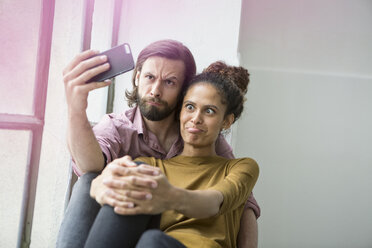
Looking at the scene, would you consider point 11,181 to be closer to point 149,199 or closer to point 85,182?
point 85,182

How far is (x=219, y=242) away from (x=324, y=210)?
3.79 ft

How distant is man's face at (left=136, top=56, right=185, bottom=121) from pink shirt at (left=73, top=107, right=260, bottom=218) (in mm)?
71

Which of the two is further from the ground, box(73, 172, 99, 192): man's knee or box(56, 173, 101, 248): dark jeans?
box(73, 172, 99, 192): man's knee

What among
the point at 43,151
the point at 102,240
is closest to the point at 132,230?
the point at 102,240

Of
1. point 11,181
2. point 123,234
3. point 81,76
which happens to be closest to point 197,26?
point 81,76

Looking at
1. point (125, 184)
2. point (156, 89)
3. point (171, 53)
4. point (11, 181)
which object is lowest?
point (11, 181)

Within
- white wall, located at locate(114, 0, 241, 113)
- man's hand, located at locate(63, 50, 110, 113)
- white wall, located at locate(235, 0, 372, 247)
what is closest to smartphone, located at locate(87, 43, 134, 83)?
man's hand, located at locate(63, 50, 110, 113)

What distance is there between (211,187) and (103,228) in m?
0.33

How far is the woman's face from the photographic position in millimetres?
1206

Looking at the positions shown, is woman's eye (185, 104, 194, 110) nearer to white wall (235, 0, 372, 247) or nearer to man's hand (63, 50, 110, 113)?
man's hand (63, 50, 110, 113)

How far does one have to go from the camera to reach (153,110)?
4.27 feet

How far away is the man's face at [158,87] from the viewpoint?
1.30 meters

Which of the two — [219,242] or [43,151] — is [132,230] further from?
[43,151]

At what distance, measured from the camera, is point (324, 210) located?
2.00 m
